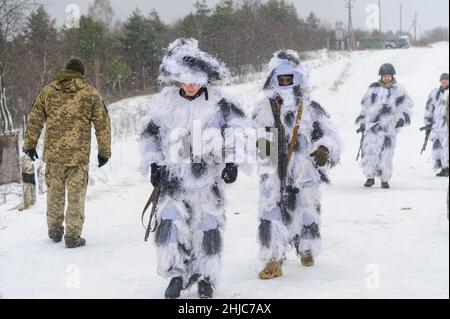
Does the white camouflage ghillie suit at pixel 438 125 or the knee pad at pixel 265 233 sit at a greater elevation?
the white camouflage ghillie suit at pixel 438 125

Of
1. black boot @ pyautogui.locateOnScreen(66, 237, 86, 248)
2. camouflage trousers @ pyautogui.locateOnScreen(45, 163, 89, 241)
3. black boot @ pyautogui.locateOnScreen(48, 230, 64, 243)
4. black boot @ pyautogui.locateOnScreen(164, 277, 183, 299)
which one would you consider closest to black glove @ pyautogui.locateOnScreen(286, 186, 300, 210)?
black boot @ pyautogui.locateOnScreen(164, 277, 183, 299)

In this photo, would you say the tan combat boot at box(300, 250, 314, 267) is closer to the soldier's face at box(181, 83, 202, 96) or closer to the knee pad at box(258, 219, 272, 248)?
the knee pad at box(258, 219, 272, 248)

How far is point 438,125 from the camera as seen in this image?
12078mm

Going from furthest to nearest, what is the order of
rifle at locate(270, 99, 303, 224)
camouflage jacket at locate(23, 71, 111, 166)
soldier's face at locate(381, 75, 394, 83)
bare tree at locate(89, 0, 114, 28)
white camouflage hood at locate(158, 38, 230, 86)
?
bare tree at locate(89, 0, 114, 28), soldier's face at locate(381, 75, 394, 83), camouflage jacket at locate(23, 71, 111, 166), rifle at locate(270, 99, 303, 224), white camouflage hood at locate(158, 38, 230, 86)

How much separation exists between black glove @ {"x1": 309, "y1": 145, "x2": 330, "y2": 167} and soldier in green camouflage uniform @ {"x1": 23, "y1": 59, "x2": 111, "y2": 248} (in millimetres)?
2251

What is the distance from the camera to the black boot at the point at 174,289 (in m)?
4.40

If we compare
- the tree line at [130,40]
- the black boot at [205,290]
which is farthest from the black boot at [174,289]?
the tree line at [130,40]

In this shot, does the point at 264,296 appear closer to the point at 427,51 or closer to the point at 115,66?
the point at 115,66

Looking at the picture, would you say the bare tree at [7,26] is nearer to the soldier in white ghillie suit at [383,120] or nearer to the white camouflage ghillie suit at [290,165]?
the soldier in white ghillie suit at [383,120]

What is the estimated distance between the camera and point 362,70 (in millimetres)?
30281

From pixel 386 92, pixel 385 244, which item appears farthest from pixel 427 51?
pixel 385 244

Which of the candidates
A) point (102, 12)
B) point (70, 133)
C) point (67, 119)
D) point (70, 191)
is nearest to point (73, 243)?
point (70, 191)

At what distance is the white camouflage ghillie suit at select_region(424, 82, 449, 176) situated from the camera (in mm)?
11688

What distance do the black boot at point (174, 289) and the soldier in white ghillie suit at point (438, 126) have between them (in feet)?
27.3
